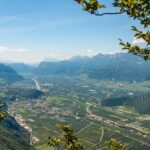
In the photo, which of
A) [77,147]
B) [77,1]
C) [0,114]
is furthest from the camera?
[77,147]

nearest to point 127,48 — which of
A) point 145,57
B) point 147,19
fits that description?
point 145,57

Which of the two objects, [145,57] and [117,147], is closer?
[145,57]

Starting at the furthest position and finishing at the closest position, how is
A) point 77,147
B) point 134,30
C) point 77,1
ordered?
point 77,147, point 134,30, point 77,1

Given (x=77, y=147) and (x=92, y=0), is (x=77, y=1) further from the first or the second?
(x=77, y=147)

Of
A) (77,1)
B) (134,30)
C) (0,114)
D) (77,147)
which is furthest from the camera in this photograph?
(77,147)

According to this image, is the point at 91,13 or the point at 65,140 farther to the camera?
the point at 65,140

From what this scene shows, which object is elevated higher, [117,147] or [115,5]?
[115,5]

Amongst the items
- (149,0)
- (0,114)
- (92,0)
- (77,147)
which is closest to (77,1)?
(92,0)

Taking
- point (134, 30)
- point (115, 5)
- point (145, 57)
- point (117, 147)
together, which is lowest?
point (117, 147)

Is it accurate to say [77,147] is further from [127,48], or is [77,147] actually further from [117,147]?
[127,48]
